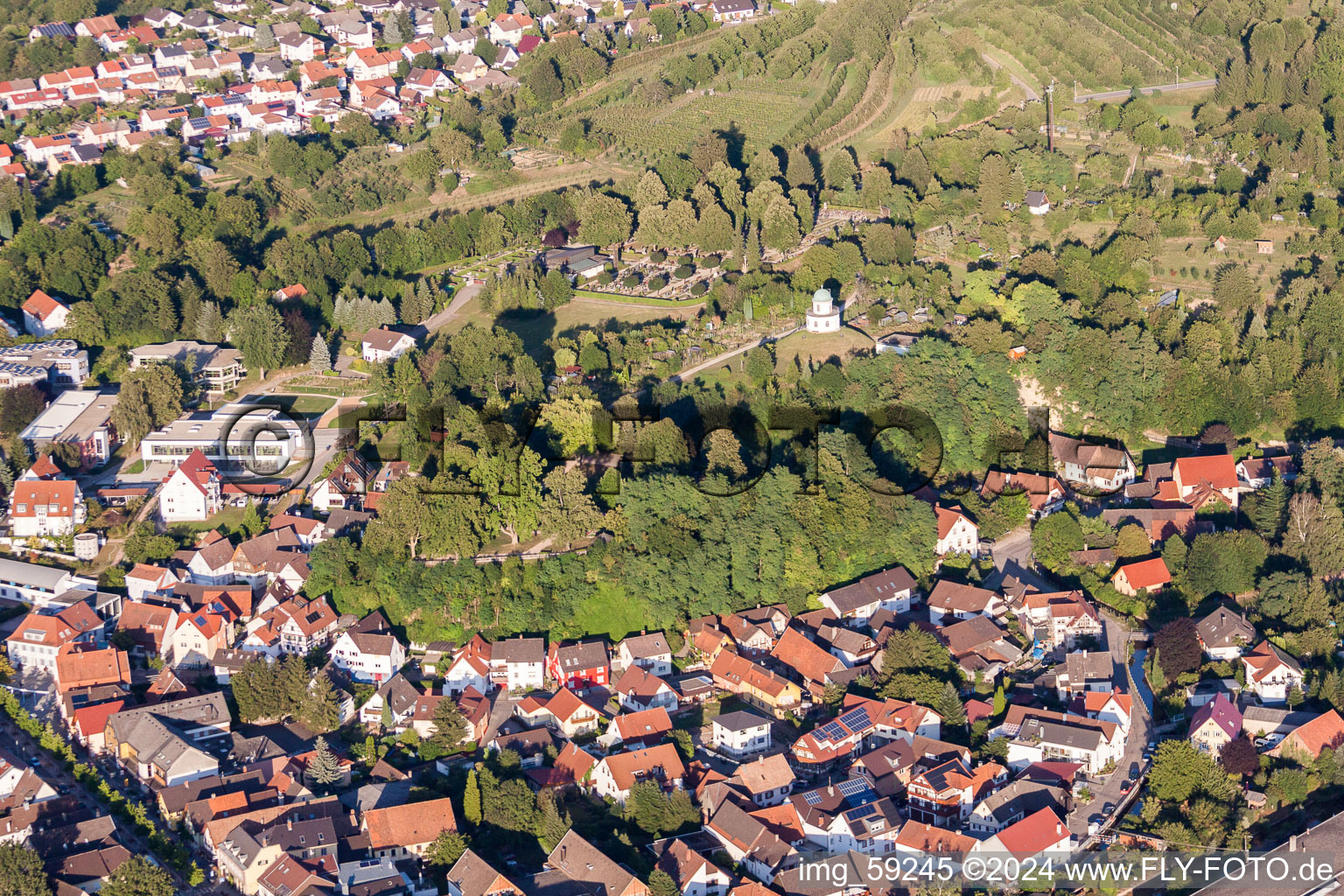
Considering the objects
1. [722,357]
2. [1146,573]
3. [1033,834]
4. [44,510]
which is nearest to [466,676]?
[722,357]

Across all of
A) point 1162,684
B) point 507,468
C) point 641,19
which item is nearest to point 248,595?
point 507,468

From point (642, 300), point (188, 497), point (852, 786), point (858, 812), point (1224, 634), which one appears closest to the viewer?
point (858, 812)

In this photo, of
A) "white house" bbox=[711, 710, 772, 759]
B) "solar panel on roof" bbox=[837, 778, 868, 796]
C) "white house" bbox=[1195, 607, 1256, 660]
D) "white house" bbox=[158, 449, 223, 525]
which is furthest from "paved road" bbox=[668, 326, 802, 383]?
"white house" bbox=[1195, 607, 1256, 660]

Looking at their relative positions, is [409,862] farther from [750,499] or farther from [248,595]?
[750,499]

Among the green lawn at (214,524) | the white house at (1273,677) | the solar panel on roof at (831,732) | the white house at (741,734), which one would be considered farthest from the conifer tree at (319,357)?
the white house at (1273,677)

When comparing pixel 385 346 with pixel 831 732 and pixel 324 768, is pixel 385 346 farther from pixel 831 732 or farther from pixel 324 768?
pixel 831 732

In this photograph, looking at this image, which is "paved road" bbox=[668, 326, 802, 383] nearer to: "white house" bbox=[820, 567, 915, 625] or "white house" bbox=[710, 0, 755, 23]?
"white house" bbox=[820, 567, 915, 625]
